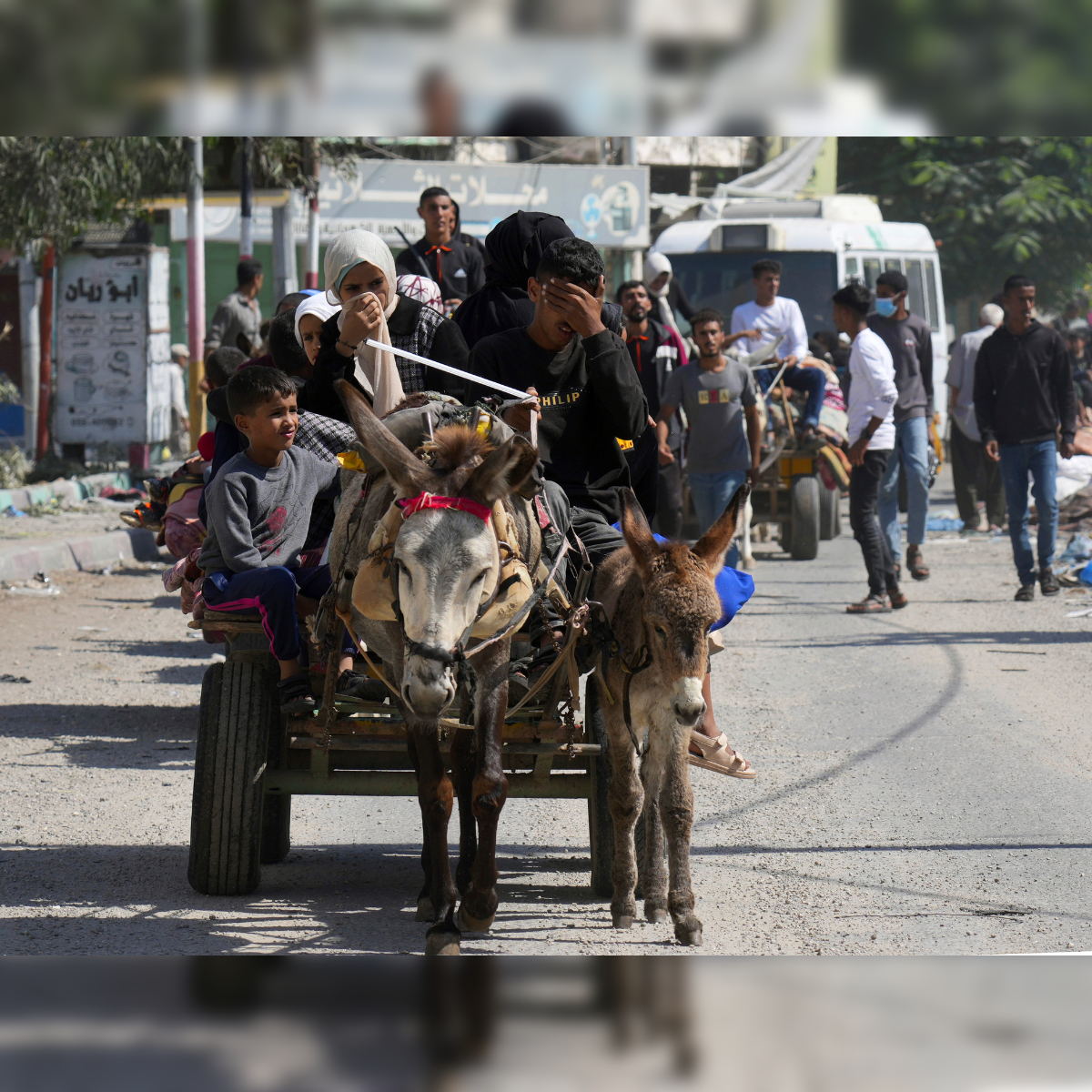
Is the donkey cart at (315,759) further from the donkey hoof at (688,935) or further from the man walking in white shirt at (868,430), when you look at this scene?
the man walking in white shirt at (868,430)

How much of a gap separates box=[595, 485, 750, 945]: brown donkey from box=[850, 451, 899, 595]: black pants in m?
6.92

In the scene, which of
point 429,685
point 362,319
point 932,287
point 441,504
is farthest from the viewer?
point 932,287

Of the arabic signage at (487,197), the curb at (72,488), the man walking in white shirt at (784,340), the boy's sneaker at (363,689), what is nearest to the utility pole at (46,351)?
the curb at (72,488)

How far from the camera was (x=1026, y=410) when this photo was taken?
1245cm

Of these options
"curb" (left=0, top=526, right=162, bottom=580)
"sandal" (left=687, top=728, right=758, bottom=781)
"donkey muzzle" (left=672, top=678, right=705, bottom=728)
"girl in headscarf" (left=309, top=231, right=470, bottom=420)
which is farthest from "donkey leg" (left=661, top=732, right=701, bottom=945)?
"curb" (left=0, top=526, right=162, bottom=580)

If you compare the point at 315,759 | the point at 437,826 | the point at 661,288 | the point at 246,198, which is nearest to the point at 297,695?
the point at 315,759

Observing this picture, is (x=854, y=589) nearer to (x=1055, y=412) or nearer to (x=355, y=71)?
(x=1055, y=412)

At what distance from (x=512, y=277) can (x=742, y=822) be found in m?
2.43

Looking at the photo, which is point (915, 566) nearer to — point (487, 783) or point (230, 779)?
point (230, 779)

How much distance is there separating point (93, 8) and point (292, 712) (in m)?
2.67

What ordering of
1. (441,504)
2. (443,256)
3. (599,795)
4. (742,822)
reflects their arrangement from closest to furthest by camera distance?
(441,504), (599,795), (742,822), (443,256)

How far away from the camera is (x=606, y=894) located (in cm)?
562

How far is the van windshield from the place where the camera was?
61.7 feet

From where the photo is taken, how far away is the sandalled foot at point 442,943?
15.3 ft
